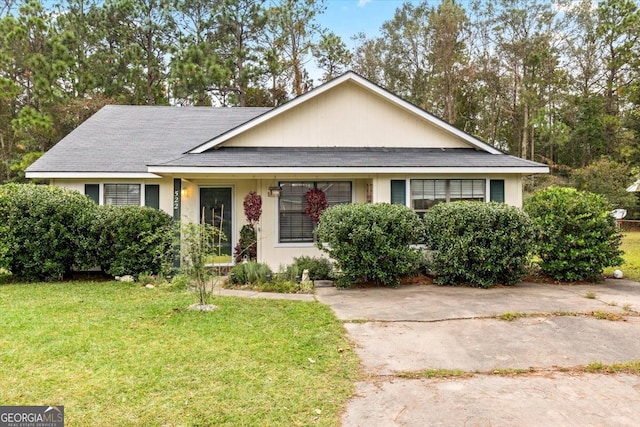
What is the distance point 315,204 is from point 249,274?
2.35 metres

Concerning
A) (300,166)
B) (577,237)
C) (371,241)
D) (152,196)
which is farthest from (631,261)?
(152,196)

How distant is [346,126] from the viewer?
10.1 metres

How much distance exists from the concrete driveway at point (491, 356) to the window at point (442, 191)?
102 inches

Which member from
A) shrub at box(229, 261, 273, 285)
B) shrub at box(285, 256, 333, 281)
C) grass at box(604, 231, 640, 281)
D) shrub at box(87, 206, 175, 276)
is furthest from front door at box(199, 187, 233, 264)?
grass at box(604, 231, 640, 281)

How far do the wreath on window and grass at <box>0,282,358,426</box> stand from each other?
332 centimetres

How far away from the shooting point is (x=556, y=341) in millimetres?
4625

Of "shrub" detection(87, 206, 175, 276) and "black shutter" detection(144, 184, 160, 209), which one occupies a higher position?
"black shutter" detection(144, 184, 160, 209)

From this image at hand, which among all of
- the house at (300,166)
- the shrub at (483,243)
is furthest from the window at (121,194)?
the shrub at (483,243)

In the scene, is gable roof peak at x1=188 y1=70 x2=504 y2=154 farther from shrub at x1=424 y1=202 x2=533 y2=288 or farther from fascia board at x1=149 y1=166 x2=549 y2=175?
shrub at x1=424 y1=202 x2=533 y2=288

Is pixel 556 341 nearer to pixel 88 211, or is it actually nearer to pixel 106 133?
pixel 88 211

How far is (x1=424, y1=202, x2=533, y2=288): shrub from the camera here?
24.7 ft

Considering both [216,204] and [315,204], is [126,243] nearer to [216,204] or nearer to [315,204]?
[216,204]

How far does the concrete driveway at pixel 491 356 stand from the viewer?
10.0 ft

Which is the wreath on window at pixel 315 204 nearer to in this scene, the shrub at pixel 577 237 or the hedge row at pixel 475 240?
the hedge row at pixel 475 240
